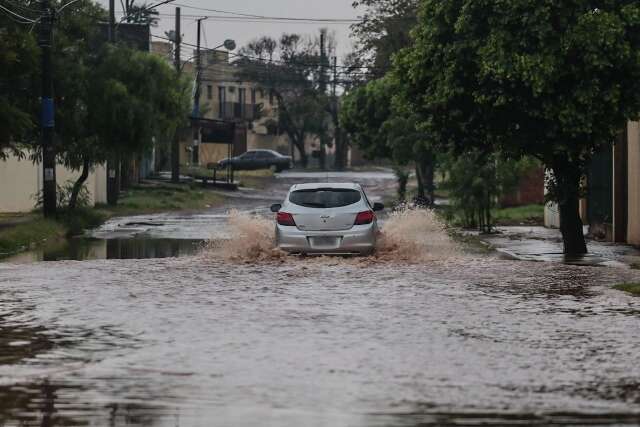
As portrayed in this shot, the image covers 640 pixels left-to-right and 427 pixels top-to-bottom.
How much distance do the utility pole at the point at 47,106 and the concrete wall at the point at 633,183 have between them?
14686 mm

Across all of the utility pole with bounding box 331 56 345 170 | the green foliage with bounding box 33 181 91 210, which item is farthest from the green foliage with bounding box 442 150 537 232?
the utility pole with bounding box 331 56 345 170

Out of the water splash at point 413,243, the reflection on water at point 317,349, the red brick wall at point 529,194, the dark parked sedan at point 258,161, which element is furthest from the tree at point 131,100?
the dark parked sedan at point 258,161

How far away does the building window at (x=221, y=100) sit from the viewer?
113 m

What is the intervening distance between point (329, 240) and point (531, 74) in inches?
184

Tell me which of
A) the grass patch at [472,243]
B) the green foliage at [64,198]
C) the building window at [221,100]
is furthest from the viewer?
the building window at [221,100]

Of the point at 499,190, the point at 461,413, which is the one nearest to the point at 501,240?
the point at 499,190

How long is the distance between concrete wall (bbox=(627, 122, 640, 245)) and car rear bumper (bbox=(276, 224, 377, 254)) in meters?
8.53

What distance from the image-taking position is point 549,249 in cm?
2877

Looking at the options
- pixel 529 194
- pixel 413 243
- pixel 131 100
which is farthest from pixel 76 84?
pixel 529 194

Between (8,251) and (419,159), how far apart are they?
28211 millimetres

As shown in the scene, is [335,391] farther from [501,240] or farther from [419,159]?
[419,159]

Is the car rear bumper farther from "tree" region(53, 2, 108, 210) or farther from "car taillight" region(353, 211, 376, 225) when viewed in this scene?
"tree" region(53, 2, 108, 210)

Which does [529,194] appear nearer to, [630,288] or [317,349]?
[630,288]

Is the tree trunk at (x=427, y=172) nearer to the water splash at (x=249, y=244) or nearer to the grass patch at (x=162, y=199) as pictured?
the grass patch at (x=162, y=199)
